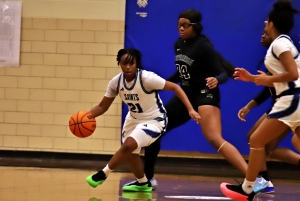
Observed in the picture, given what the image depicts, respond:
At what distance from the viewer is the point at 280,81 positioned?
5.04 metres

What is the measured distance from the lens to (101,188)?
6.67 metres

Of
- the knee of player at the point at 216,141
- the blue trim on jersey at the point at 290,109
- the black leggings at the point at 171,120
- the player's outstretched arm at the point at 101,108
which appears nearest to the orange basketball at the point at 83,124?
the player's outstretched arm at the point at 101,108

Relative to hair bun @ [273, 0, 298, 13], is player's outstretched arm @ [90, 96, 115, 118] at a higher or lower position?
lower

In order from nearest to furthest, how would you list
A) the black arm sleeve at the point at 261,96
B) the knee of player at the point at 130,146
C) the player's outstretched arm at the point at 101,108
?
the knee of player at the point at 130,146, the player's outstretched arm at the point at 101,108, the black arm sleeve at the point at 261,96

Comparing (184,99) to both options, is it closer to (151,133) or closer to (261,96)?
(151,133)

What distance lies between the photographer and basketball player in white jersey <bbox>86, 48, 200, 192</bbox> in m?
6.26

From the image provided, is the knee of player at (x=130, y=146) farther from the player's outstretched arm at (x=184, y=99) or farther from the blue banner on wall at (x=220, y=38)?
the blue banner on wall at (x=220, y=38)

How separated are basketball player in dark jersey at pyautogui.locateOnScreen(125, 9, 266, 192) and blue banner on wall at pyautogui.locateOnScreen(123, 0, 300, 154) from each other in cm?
252

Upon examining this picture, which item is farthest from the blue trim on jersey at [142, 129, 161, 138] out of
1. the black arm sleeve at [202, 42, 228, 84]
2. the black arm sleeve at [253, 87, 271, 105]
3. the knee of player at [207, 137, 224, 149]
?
the black arm sleeve at [253, 87, 271, 105]

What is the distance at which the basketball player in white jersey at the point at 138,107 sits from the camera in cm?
626

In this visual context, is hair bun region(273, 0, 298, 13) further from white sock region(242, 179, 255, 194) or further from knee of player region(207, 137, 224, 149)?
knee of player region(207, 137, 224, 149)

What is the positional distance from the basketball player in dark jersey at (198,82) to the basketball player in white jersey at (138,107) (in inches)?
10.0

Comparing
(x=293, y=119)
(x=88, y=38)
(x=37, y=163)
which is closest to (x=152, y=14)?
(x=88, y=38)

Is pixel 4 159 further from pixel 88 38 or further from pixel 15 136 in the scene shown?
pixel 88 38
